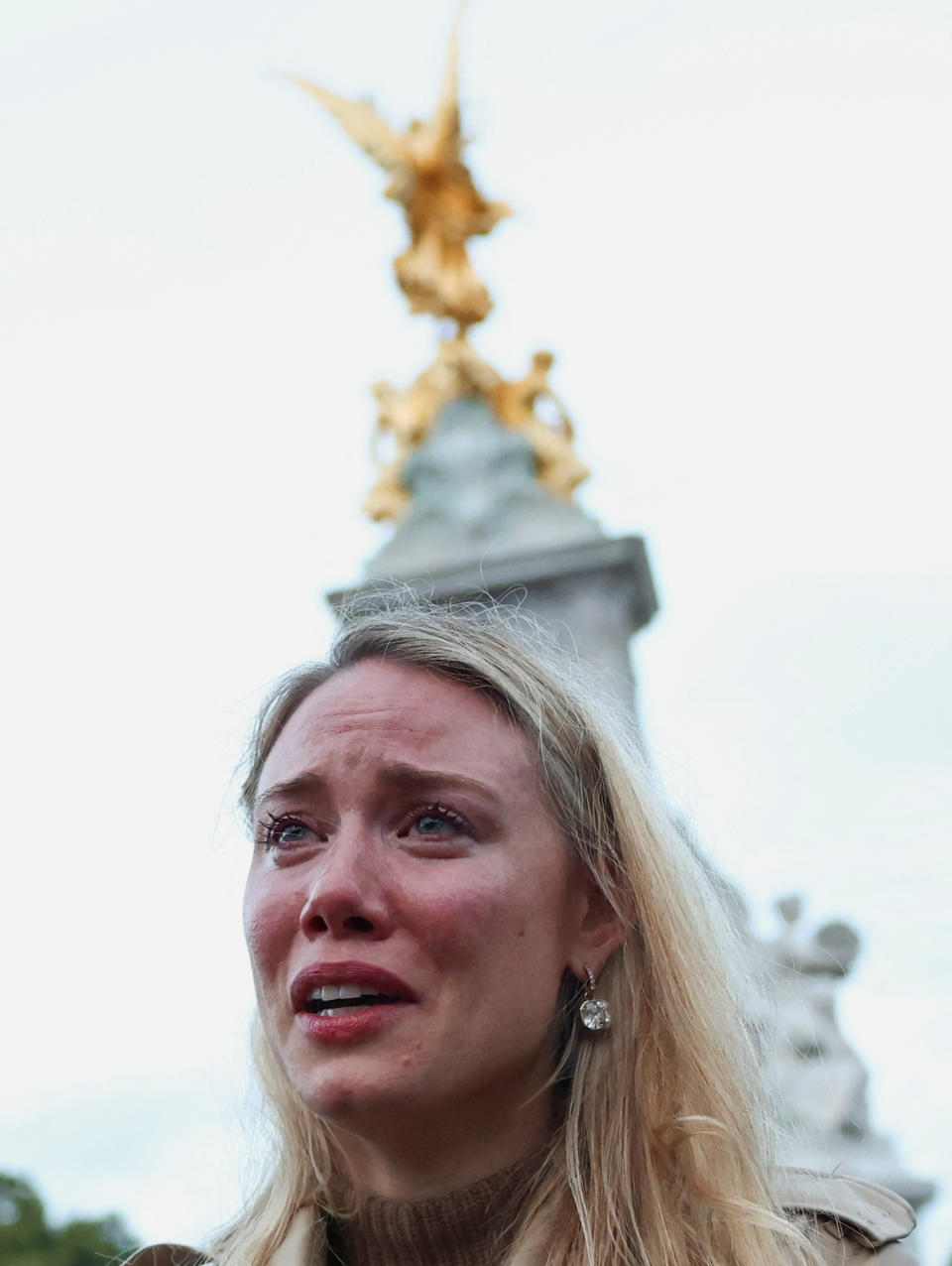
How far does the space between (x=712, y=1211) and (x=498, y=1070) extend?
380 millimetres

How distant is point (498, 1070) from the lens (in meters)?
2.61

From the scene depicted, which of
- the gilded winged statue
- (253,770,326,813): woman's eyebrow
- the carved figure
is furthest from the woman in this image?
the gilded winged statue

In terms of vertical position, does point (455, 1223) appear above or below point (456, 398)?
below

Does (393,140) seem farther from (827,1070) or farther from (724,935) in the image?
(724,935)

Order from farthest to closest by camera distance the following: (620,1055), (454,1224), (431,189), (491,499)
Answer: (431,189)
(491,499)
(620,1055)
(454,1224)

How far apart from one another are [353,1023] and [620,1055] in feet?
1.76

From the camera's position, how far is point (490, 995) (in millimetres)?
2584

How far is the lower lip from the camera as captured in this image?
2508 mm

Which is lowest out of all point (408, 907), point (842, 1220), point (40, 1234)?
point (40, 1234)

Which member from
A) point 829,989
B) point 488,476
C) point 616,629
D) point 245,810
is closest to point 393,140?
point 488,476

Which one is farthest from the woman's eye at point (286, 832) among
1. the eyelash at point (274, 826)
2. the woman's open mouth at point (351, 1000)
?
the woman's open mouth at point (351, 1000)

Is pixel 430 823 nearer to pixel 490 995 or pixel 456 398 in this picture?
pixel 490 995

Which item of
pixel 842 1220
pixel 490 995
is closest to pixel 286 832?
pixel 490 995

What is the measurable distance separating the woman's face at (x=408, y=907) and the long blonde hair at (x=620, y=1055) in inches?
2.7
